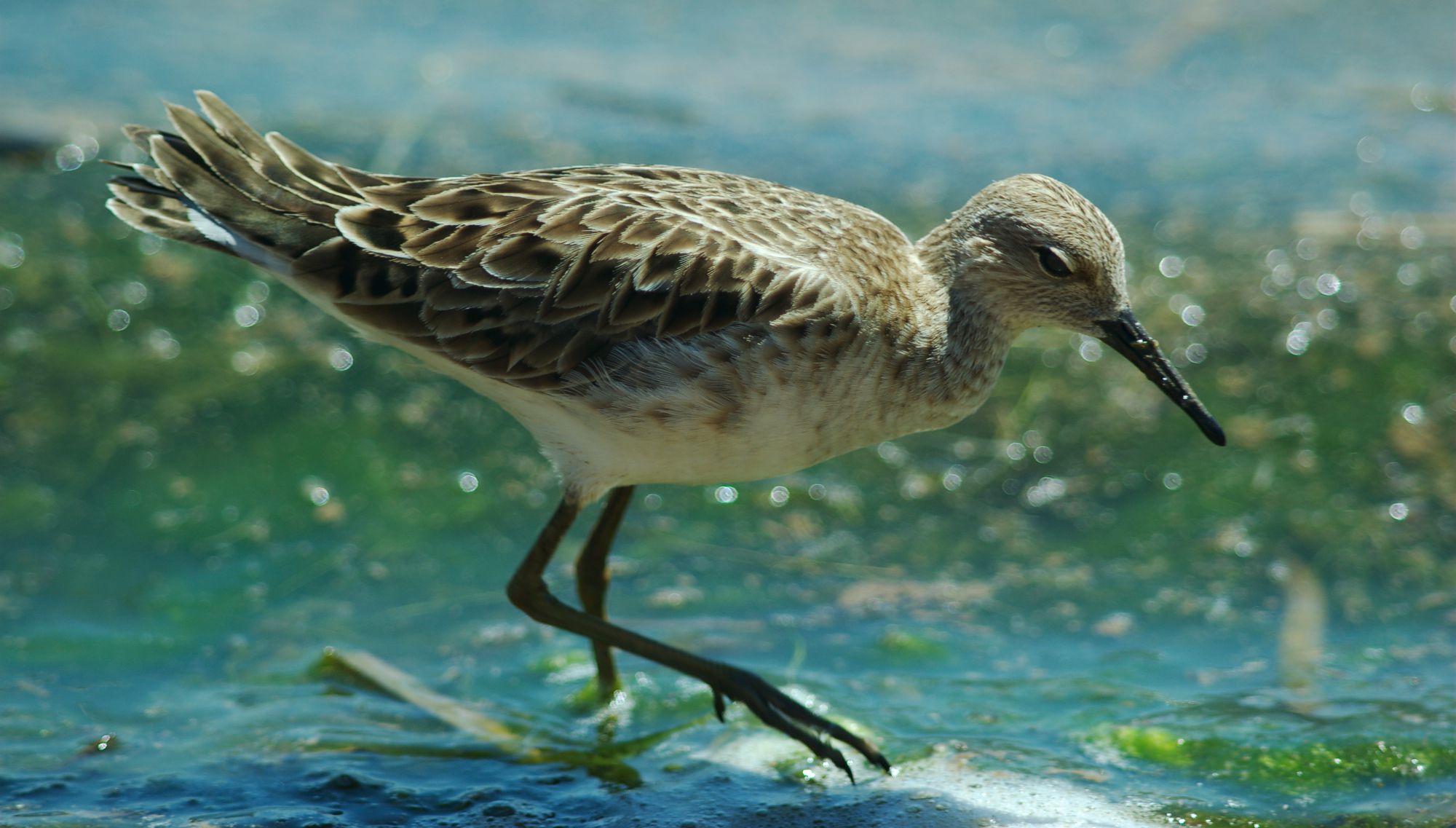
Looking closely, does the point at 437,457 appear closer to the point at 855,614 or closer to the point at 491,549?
the point at 491,549

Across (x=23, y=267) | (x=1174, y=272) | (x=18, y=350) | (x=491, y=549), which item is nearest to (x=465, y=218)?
(x=491, y=549)

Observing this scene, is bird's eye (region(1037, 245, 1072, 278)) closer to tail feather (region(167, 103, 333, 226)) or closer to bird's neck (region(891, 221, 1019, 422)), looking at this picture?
bird's neck (region(891, 221, 1019, 422))

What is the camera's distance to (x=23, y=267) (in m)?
7.78

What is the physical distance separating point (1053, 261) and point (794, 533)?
2.12 m

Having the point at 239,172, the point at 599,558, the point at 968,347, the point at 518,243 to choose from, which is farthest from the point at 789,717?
the point at 239,172

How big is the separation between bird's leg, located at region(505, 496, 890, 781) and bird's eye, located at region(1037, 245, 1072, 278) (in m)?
1.64

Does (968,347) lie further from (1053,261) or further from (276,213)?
(276,213)

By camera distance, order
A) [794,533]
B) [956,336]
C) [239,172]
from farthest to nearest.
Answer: [794,533], [239,172], [956,336]

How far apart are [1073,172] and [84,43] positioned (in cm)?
765

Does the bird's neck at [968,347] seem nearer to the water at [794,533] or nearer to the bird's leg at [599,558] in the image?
the water at [794,533]

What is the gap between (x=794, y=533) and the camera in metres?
6.46

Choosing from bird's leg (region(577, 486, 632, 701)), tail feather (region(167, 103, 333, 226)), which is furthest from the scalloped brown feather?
bird's leg (region(577, 486, 632, 701))

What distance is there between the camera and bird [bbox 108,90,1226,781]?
4.59 meters

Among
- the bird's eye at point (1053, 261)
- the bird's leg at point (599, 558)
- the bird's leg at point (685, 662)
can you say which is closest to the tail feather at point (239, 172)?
the bird's leg at point (685, 662)
